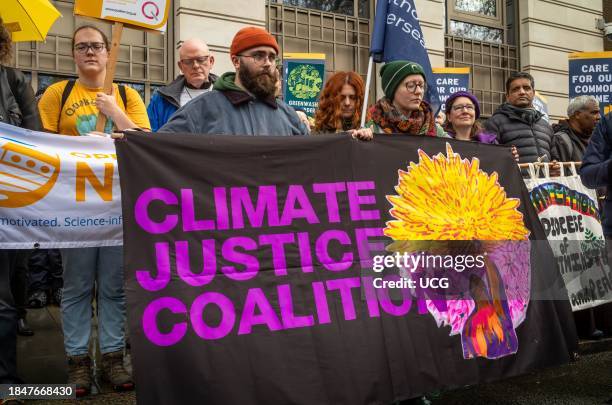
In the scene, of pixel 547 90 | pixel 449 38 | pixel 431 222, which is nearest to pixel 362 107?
pixel 431 222

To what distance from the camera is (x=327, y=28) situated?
1174cm

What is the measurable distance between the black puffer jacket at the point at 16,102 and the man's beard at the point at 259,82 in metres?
1.20

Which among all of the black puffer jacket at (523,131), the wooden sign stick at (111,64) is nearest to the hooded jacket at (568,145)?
the black puffer jacket at (523,131)

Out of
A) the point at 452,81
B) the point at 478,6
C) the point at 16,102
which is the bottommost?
the point at 16,102

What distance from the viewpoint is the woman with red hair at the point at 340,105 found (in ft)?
14.0

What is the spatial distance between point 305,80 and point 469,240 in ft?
19.4

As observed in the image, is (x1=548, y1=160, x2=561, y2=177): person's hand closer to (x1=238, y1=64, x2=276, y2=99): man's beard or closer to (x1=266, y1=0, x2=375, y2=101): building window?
(x1=238, y1=64, x2=276, y2=99): man's beard

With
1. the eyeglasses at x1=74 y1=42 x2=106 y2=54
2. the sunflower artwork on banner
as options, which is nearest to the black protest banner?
the sunflower artwork on banner

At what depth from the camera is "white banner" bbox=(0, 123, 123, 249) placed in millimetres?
3174

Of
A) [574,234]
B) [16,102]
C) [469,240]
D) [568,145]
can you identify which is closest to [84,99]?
[16,102]

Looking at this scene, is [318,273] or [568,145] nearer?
[318,273]

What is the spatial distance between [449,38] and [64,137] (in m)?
11.2

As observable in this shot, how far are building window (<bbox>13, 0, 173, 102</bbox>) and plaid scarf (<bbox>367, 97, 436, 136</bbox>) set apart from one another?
219 inches

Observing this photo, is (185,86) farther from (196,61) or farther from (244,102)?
(244,102)
